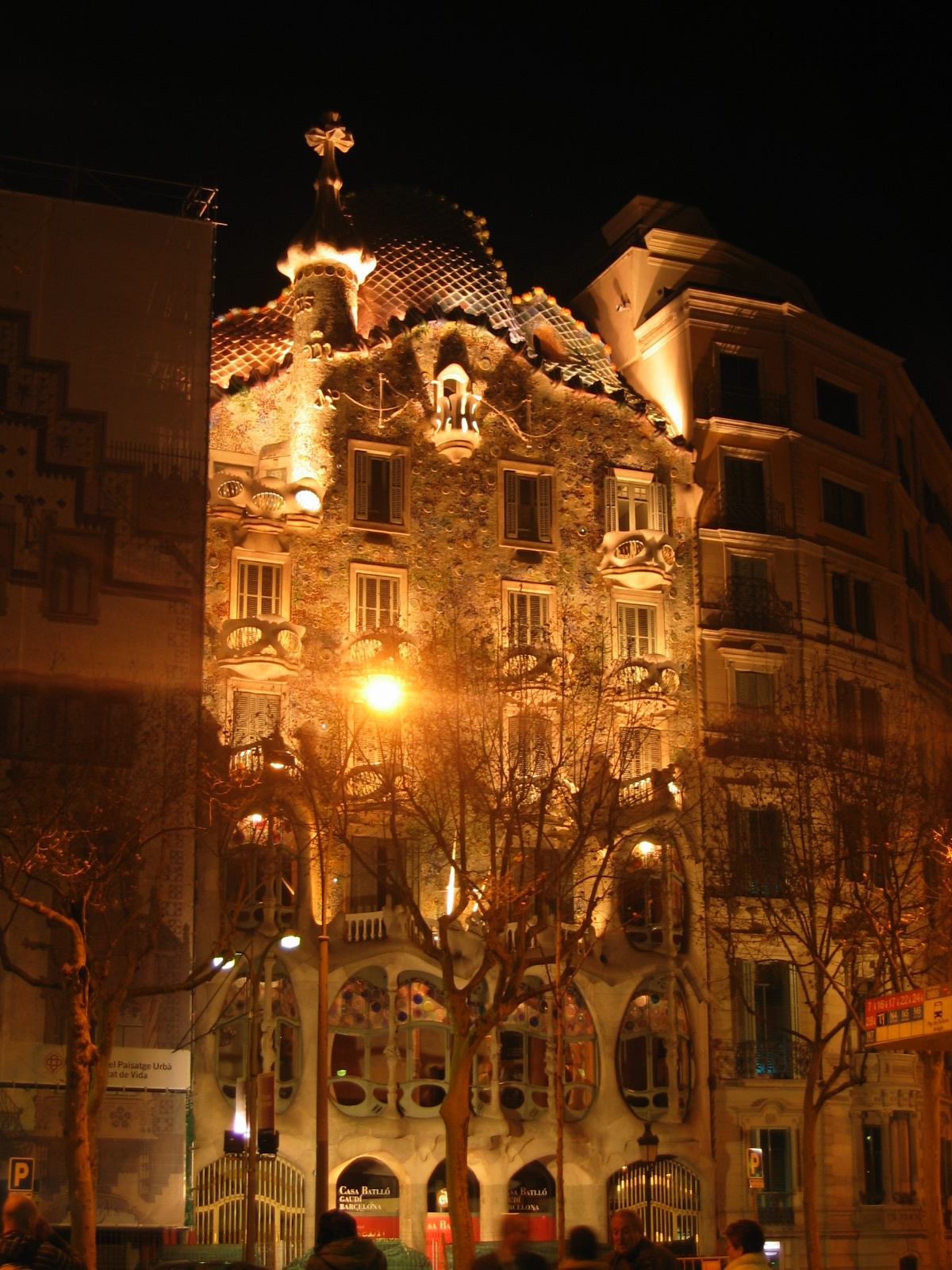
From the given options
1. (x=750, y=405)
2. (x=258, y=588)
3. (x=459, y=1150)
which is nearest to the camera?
(x=459, y=1150)

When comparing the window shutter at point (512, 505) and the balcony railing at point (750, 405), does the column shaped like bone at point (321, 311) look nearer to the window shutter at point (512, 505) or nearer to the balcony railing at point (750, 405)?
the window shutter at point (512, 505)

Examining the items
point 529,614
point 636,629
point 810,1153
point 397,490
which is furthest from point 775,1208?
point 397,490

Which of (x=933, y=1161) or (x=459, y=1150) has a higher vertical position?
(x=459, y=1150)

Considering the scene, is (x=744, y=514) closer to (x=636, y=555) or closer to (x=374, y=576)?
(x=636, y=555)

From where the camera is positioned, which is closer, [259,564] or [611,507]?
[259,564]

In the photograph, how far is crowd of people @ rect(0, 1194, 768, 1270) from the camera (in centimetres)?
1270

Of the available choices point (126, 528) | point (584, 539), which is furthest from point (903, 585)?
point (126, 528)

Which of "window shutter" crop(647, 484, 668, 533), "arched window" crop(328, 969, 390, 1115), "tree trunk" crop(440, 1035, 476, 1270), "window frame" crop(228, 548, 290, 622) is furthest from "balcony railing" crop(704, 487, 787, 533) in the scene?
"tree trunk" crop(440, 1035, 476, 1270)

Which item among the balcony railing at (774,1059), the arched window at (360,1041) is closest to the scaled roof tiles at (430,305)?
the arched window at (360,1041)

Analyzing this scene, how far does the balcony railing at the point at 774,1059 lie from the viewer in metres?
46.3

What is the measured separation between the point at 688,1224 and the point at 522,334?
2397 centimetres

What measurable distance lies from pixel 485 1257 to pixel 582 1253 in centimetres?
120

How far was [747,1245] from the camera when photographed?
42.5 ft

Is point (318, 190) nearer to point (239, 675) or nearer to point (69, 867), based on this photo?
point (239, 675)
